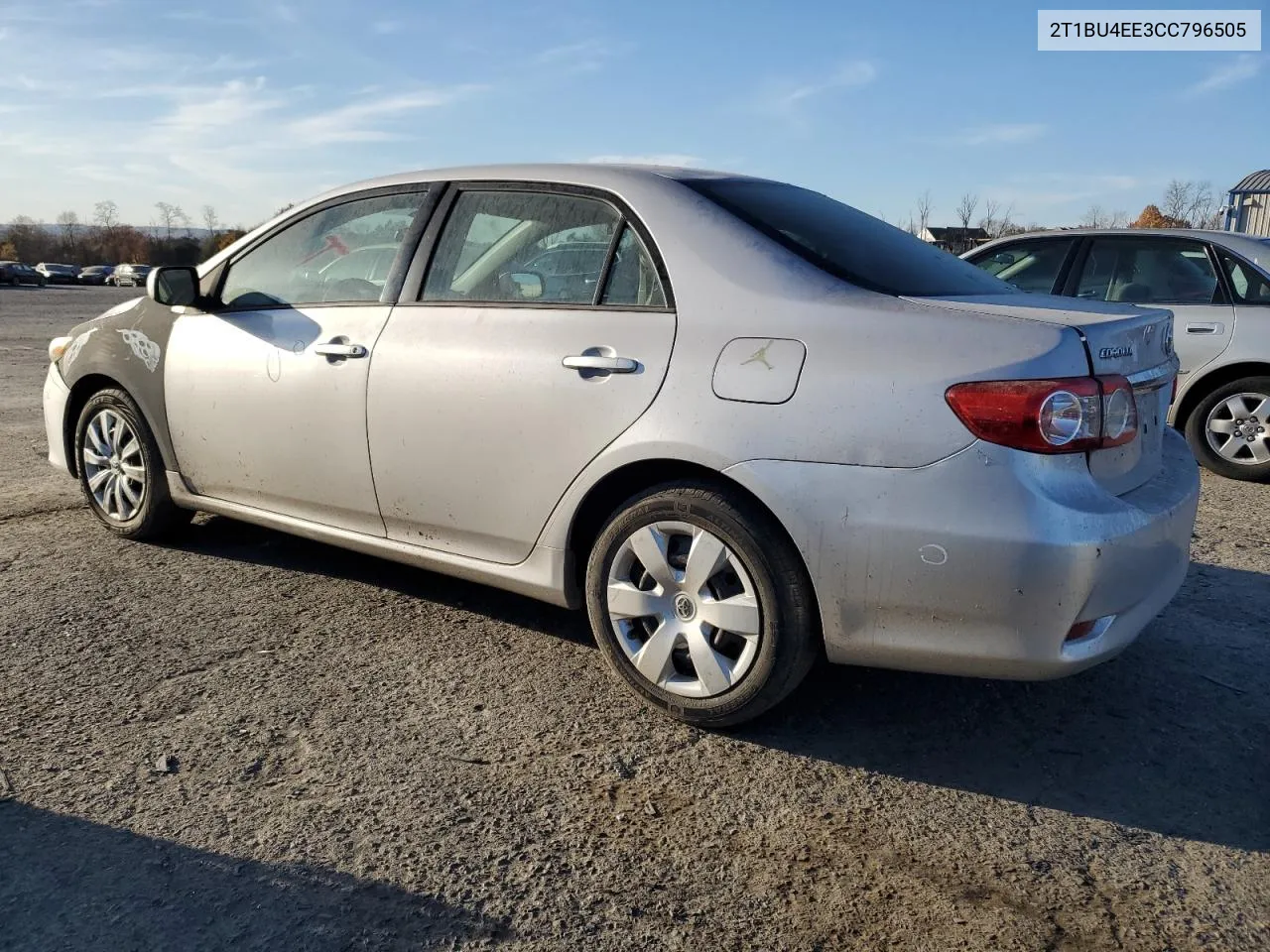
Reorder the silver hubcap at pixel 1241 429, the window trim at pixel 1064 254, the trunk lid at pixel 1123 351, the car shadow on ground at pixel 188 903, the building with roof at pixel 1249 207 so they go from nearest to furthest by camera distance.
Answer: the car shadow on ground at pixel 188 903 < the trunk lid at pixel 1123 351 < the silver hubcap at pixel 1241 429 < the window trim at pixel 1064 254 < the building with roof at pixel 1249 207

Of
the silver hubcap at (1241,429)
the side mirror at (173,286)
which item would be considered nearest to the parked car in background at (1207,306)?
the silver hubcap at (1241,429)

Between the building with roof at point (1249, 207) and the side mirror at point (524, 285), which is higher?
the building with roof at point (1249, 207)

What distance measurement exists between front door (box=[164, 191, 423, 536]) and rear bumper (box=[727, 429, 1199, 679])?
1.58 m

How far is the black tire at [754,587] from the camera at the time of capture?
2.87 metres

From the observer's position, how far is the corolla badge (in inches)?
173

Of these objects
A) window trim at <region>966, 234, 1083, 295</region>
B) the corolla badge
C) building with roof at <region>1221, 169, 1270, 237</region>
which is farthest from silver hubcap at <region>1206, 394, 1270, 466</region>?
building with roof at <region>1221, 169, 1270, 237</region>

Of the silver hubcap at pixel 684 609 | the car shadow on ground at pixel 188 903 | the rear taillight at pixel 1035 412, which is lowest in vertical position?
the car shadow on ground at pixel 188 903

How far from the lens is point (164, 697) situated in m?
3.20

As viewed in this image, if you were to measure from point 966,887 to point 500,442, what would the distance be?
183 cm

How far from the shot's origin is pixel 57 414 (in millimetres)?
4914

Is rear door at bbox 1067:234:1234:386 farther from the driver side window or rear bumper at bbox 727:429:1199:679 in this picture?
the driver side window

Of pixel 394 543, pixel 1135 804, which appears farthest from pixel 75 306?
pixel 1135 804

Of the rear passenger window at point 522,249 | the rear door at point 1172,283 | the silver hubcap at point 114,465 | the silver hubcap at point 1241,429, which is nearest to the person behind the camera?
the rear passenger window at point 522,249

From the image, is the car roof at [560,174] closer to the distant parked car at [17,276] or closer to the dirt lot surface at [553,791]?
the dirt lot surface at [553,791]
